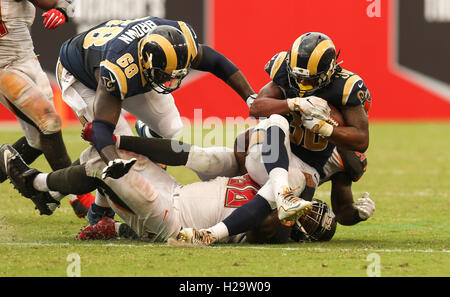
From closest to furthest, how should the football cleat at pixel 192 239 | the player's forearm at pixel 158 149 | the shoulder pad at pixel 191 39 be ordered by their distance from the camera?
the football cleat at pixel 192 239
the player's forearm at pixel 158 149
the shoulder pad at pixel 191 39

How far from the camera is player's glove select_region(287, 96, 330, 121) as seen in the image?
4.66 metres

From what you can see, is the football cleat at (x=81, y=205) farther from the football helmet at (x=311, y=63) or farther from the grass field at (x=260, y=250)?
the football helmet at (x=311, y=63)

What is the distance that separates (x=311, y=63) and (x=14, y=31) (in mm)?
2426

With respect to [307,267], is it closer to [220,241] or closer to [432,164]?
[220,241]

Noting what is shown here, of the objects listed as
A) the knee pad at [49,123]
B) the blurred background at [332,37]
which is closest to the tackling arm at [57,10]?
the knee pad at [49,123]

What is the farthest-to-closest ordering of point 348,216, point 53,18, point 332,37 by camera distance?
1. point 332,37
2. point 53,18
3. point 348,216

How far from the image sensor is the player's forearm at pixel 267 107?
4.80 metres

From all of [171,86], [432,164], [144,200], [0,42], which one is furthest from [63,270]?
[432,164]

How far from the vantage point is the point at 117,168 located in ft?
14.0

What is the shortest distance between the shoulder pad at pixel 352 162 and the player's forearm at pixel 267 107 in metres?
0.55

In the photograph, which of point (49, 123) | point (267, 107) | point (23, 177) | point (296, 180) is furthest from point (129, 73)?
point (296, 180)

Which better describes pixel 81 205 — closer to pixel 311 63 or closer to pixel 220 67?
pixel 220 67

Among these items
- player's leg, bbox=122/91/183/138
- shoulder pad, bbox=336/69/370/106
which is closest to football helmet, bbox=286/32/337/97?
shoulder pad, bbox=336/69/370/106

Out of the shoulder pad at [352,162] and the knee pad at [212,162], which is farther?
the shoulder pad at [352,162]
